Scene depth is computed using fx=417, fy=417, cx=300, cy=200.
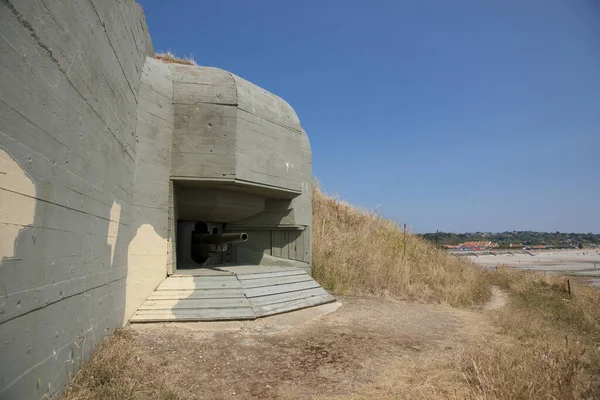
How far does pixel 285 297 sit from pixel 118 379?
13.3ft

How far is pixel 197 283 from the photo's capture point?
667cm

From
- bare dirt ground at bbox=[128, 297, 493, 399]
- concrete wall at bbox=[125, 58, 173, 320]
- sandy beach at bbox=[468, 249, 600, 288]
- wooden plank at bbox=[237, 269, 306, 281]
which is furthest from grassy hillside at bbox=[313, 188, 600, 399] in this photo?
sandy beach at bbox=[468, 249, 600, 288]

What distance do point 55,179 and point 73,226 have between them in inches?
22.1

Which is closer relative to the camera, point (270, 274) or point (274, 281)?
point (274, 281)

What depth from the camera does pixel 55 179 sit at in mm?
3016

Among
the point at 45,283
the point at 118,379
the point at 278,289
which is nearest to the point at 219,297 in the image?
the point at 278,289

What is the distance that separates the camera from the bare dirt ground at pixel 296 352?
13.5 ft

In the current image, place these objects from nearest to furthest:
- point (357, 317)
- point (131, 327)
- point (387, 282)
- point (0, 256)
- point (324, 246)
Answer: point (0, 256), point (131, 327), point (357, 317), point (387, 282), point (324, 246)

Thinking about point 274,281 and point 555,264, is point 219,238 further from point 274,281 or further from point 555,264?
point 555,264

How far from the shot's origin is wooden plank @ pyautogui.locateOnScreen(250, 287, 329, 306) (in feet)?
22.4

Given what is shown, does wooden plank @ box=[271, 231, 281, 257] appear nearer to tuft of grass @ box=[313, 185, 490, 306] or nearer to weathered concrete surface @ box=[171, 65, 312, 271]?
weathered concrete surface @ box=[171, 65, 312, 271]

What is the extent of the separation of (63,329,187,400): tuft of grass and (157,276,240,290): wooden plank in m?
1.99

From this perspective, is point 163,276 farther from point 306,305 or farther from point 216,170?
point 306,305

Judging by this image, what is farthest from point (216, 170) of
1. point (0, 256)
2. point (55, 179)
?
point (0, 256)
